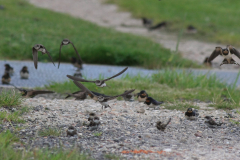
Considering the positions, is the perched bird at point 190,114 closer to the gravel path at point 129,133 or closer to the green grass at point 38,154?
the gravel path at point 129,133

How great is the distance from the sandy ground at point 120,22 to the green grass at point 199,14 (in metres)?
0.67

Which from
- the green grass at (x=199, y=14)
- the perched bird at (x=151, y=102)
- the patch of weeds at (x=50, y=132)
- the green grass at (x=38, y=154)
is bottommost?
the green grass at (x=38, y=154)

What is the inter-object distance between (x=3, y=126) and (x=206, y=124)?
2.67m

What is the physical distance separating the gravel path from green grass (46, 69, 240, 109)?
910mm

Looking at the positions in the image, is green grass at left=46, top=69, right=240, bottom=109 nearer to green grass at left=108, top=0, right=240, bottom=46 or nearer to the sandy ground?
the sandy ground

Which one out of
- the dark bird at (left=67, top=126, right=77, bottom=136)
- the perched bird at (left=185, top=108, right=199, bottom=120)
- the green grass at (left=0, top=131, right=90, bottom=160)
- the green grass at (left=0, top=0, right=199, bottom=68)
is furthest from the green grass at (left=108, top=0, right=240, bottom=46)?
the green grass at (left=0, top=131, right=90, bottom=160)

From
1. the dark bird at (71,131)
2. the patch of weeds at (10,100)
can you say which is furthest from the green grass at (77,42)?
the dark bird at (71,131)

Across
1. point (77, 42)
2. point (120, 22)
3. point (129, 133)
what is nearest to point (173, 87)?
point (129, 133)

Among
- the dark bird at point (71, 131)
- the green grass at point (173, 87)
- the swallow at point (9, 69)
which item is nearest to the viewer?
the dark bird at point (71, 131)

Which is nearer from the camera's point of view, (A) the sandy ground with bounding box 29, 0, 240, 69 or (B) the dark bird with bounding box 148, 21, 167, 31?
(A) the sandy ground with bounding box 29, 0, 240, 69

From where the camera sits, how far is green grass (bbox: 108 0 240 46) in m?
15.8

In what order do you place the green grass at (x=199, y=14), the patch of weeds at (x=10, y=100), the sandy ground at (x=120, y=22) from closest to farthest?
the patch of weeds at (x=10, y=100)
the sandy ground at (x=120, y=22)
the green grass at (x=199, y=14)

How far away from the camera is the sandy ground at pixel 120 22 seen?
512 inches

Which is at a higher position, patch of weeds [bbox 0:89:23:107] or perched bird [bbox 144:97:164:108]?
perched bird [bbox 144:97:164:108]
